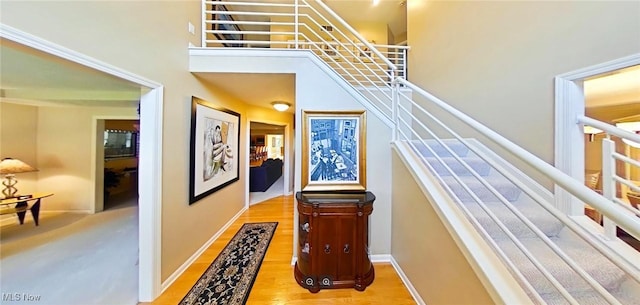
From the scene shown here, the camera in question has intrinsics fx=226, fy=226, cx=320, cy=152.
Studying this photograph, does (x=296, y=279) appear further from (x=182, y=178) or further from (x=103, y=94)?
(x=103, y=94)

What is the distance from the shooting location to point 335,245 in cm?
213

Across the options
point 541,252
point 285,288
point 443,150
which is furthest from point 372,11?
point 285,288

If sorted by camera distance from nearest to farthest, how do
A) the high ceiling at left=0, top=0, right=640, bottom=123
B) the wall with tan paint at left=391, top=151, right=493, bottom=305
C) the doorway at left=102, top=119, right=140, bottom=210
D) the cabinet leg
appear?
the wall with tan paint at left=391, top=151, right=493, bottom=305 → the high ceiling at left=0, top=0, right=640, bottom=123 → the cabinet leg → the doorway at left=102, top=119, right=140, bottom=210

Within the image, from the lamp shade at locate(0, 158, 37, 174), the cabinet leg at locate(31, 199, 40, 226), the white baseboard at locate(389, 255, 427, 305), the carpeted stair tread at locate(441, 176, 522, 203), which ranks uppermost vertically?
the lamp shade at locate(0, 158, 37, 174)

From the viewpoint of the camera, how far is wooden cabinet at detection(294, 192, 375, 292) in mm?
2119

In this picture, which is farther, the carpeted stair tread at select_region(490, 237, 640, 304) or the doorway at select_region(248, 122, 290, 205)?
the doorway at select_region(248, 122, 290, 205)

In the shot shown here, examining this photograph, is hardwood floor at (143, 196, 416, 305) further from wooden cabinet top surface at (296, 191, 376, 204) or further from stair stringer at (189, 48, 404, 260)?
wooden cabinet top surface at (296, 191, 376, 204)

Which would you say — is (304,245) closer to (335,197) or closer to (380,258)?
(335,197)

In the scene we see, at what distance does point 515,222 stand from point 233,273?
2.51 meters

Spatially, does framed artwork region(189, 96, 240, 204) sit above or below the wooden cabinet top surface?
above

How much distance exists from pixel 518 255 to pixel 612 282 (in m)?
0.42

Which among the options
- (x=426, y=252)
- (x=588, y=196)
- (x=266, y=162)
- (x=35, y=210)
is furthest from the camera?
(x=266, y=162)

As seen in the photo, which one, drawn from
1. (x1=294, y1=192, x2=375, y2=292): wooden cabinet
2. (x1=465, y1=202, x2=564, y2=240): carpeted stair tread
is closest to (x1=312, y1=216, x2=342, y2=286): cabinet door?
(x1=294, y1=192, x2=375, y2=292): wooden cabinet

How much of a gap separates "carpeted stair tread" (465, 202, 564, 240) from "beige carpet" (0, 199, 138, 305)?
2.90 m
